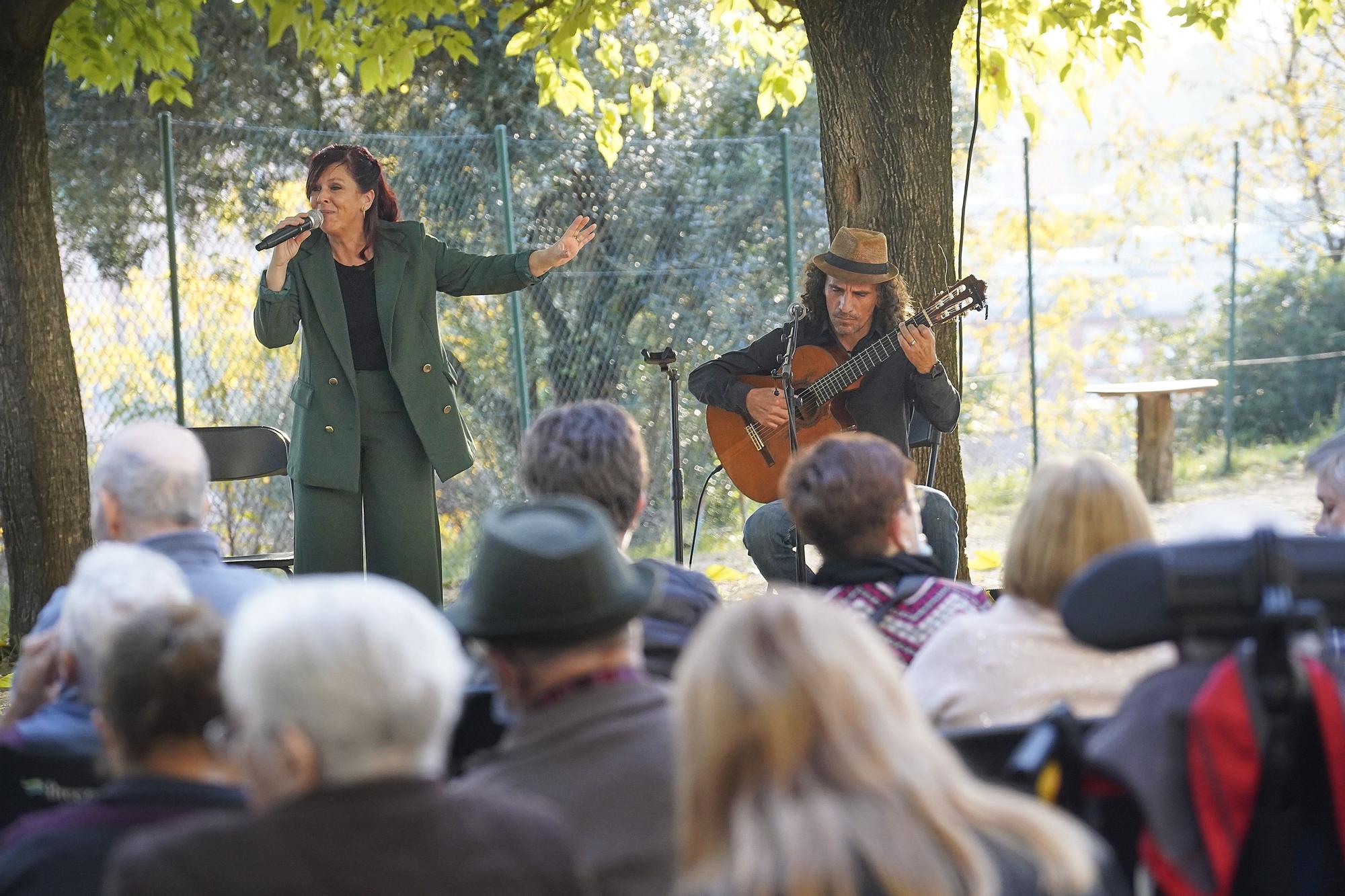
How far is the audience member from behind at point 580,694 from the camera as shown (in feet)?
6.11

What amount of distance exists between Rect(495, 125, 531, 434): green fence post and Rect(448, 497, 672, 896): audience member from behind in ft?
16.6

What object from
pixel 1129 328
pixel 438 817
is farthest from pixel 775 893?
pixel 1129 328

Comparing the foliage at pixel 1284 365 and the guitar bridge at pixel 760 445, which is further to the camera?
the foliage at pixel 1284 365

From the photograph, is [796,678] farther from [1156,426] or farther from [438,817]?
[1156,426]

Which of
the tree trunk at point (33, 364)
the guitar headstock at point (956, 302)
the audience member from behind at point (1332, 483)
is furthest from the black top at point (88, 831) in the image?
the tree trunk at point (33, 364)

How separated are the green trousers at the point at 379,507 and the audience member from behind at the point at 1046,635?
2.93 metres

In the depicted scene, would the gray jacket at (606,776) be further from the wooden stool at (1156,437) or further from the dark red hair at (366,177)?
the wooden stool at (1156,437)

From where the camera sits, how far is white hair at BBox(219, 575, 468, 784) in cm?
153

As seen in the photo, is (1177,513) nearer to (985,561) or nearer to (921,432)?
(985,561)

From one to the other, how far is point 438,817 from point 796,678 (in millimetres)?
400

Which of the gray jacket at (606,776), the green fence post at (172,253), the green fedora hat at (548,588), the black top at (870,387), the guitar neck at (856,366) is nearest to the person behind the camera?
the gray jacket at (606,776)

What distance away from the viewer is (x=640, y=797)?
187cm

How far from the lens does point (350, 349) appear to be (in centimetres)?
493

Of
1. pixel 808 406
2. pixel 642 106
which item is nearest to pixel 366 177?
pixel 808 406
